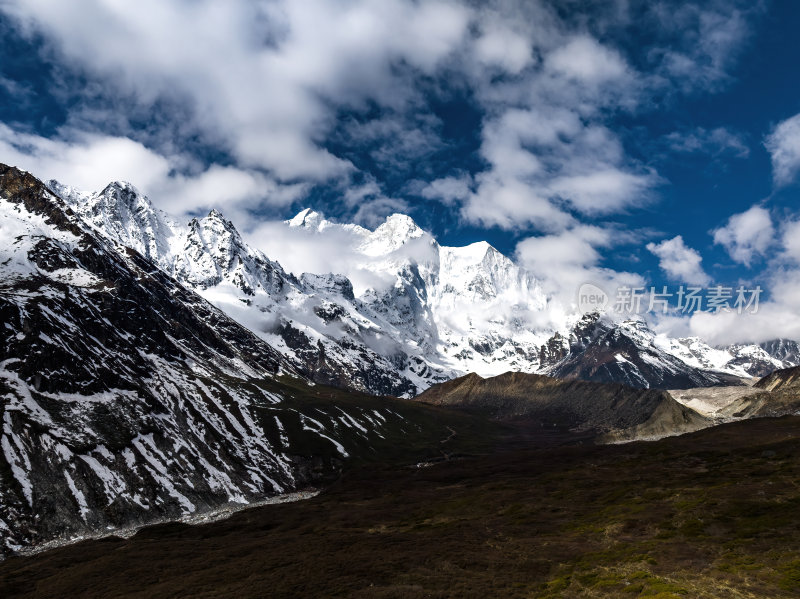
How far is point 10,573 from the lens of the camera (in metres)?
116

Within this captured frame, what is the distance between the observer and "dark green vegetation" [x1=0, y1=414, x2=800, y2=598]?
294 feet

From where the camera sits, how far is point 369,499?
190 metres

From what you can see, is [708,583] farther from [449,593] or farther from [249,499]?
[249,499]

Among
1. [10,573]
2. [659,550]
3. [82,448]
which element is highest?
[82,448]

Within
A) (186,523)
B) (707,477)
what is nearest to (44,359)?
(186,523)

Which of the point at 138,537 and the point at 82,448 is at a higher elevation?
the point at 82,448

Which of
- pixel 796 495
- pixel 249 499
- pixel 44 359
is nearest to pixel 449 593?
pixel 796 495

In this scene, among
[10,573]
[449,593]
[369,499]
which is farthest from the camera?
[369,499]

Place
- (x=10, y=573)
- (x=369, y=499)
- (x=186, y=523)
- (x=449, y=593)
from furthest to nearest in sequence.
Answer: (x=369, y=499), (x=186, y=523), (x=10, y=573), (x=449, y=593)

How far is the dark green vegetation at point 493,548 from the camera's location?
89750 millimetres

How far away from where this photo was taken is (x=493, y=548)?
116688 millimetres

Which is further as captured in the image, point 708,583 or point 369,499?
point 369,499

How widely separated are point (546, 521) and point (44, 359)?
587 feet

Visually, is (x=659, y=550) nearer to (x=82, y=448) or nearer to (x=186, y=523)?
(x=186, y=523)
